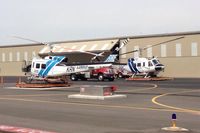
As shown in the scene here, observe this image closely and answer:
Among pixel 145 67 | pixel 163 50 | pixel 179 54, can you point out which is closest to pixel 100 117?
pixel 145 67

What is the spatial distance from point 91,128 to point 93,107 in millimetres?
6430

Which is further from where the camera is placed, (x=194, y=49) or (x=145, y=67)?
(x=194, y=49)

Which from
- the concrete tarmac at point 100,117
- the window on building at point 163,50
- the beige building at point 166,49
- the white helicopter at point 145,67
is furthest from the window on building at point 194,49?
the concrete tarmac at point 100,117

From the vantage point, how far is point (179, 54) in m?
66.5

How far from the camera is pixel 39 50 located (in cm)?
8500

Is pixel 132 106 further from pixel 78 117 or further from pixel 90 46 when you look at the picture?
pixel 90 46

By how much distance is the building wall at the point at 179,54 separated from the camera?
64.8 metres

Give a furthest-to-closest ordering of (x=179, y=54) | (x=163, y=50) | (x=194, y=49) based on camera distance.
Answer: (x=163, y=50), (x=179, y=54), (x=194, y=49)

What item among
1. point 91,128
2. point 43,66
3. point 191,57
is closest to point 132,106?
point 91,128

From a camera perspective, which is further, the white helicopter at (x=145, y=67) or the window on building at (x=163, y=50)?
the window on building at (x=163, y=50)

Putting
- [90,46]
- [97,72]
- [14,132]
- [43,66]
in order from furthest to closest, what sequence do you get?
1. [90,46]
2. [97,72]
3. [43,66]
4. [14,132]

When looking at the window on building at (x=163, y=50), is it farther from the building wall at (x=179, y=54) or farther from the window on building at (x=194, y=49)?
the window on building at (x=194, y=49)

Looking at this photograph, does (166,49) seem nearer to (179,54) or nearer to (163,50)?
(163,50)

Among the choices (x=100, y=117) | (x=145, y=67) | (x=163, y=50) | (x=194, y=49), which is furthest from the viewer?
(x=163, y=50)
